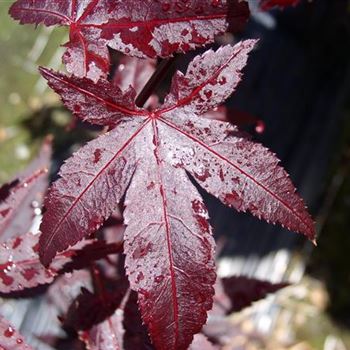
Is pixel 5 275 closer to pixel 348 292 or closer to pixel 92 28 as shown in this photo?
pixel 92 28

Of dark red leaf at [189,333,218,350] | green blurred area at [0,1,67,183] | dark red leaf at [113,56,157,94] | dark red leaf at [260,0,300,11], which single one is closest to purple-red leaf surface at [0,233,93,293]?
dark red leaf at [189,333,218,350]

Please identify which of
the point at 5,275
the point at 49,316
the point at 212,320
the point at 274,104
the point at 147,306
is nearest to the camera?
the point at 147,306

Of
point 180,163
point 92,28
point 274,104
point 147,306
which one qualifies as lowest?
point 147,306

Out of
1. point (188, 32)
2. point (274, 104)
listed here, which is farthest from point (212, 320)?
point (274, 104)

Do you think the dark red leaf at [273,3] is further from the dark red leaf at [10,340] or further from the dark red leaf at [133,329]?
the dark red leaf at [10,340]

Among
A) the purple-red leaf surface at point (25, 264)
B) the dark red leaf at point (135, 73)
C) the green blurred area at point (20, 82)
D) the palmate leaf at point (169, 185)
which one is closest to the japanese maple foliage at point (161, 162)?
the palmate leaf at point (169, 185)

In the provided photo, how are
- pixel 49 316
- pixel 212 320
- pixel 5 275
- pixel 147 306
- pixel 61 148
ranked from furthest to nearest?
pixel 61 148, pixel 49 316, pixel 212 320, pixel 5 275, pixel 147 306

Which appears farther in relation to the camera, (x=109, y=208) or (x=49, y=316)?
(x=49, y=316)

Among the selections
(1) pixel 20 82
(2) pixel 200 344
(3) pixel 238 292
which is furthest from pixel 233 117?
(1) pixel 20 82
